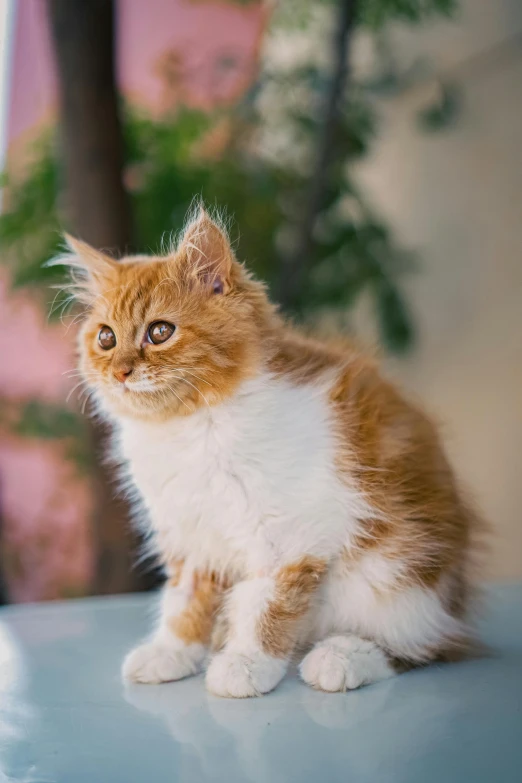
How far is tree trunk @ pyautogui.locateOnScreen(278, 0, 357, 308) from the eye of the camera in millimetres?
2115

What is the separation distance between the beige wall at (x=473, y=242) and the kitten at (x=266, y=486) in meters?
1.13

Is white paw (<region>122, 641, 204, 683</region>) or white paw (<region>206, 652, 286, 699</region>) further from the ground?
white paw (<region>206, 652, 286, 699</region>)

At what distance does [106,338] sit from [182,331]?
12cm

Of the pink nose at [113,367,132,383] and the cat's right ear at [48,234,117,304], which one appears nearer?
the pink nose at [113,367,132,383]

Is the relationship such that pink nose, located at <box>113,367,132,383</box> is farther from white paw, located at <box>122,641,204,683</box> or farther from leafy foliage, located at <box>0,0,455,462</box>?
leafy foliage, located at <box>0,0,455,462</box>

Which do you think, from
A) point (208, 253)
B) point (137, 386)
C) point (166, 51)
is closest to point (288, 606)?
point (137, 386)

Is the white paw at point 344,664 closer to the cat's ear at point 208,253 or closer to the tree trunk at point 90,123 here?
the cat's ear at point 208,253

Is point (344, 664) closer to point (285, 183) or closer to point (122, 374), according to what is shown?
point (122, 374)

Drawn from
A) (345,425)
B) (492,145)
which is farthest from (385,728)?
(492,145)

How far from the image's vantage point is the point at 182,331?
96 centimetres

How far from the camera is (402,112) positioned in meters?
2.36

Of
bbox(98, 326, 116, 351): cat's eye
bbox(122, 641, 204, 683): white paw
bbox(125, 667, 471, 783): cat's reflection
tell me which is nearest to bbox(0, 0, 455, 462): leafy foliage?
bbox(98, 326, 116, 351): cat's eye

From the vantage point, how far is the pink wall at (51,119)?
229 cm

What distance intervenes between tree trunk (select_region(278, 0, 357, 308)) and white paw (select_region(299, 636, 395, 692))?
1.29 m
